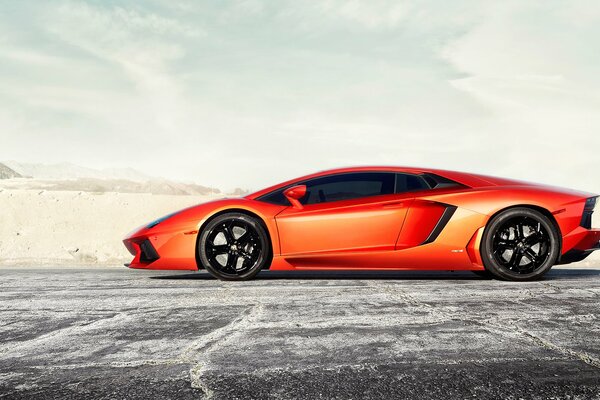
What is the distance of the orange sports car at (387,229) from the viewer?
6.49m


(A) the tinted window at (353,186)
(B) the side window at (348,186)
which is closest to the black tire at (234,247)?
(A) the tinted window at (353,186)

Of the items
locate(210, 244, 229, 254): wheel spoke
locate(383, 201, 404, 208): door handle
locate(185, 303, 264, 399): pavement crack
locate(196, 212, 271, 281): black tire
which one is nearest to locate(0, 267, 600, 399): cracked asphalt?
locate(185, 303, 264, 399): pavement crack

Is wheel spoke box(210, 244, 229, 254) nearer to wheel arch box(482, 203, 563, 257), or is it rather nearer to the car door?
the car door

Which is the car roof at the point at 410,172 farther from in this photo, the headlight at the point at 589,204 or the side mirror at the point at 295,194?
the headlight at the point at 589,204

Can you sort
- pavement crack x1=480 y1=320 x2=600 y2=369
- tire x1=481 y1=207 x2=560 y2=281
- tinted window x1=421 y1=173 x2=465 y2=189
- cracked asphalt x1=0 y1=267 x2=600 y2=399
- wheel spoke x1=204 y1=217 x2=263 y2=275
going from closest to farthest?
cracked asphalt x1=0 y1=267 x2=600 y2=399 → pavement crack x1=480 y1=320 x2=600 y2=369 → tire x1=481 y1=207 x2=560 y2=281 → wheel spoke x1=204 y1=217 x2=263 y2=275 → tinted window x1=421 y1=173 x2=465 y2=189

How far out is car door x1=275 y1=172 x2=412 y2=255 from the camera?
21.3 feet

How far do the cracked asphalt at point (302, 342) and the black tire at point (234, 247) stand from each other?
0.75 meters

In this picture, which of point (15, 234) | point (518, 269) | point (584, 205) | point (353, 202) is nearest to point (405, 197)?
point (353, 202)

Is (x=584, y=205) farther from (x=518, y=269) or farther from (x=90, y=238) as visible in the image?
(x=90, y=238)

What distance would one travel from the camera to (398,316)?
4215 mm

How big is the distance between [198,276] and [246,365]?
457cm

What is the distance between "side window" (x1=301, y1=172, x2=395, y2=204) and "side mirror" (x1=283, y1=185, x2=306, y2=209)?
147 mm

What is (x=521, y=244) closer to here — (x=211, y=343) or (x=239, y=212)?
(x=239, y=212)

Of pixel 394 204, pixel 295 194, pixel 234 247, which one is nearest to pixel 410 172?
pixel 394 204
